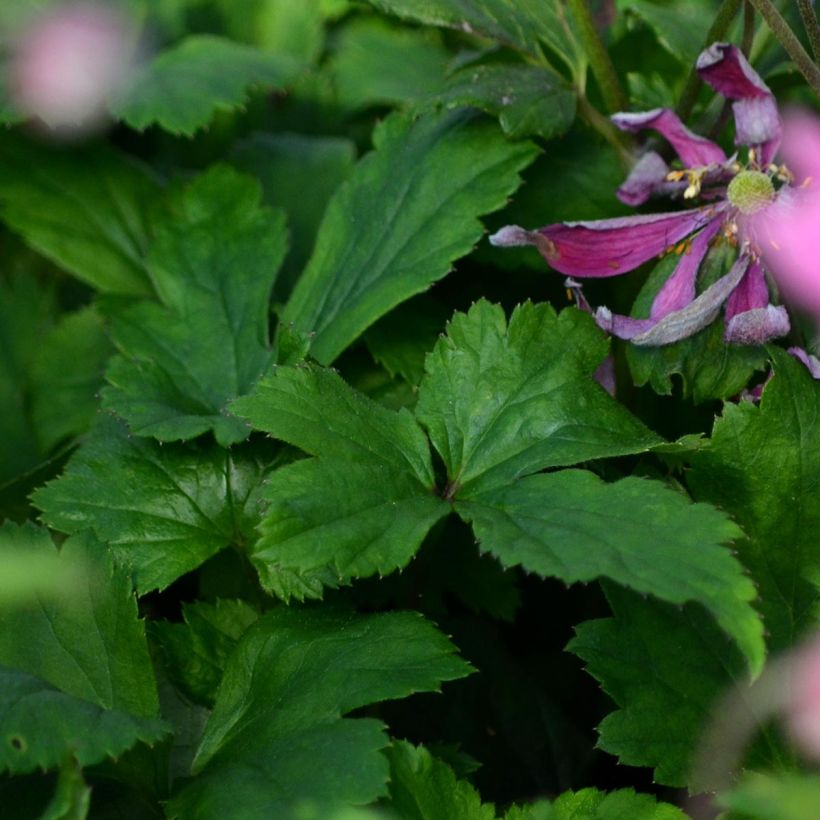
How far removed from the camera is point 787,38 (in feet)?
3.55

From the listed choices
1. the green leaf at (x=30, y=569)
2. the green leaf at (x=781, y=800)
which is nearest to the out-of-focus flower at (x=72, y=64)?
the green leaf at (x=30, y=569)

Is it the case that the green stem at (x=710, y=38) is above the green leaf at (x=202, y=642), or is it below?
above

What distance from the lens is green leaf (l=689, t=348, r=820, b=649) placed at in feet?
3.38

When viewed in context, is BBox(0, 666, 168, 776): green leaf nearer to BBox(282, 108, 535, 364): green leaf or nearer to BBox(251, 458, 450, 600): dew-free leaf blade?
BBox(251, 458, 450, 600): dew-free leaf blade

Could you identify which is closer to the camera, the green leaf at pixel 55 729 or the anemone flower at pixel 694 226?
the green leaf at pixel 55 729

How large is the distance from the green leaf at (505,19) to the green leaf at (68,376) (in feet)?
2.04

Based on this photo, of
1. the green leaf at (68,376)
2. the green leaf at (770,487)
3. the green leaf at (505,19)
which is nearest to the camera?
the green leaf at (770,487)

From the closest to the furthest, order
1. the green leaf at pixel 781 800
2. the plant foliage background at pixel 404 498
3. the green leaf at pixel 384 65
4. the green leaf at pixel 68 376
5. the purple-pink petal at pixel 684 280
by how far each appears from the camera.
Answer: the green leaf at pixel 781 800 < the plant foliage background at pixel 404 498 < the purple-pink petal at pixel 684 280 < the green leaf at pixel 68 376 < the green leaf at pixel 384 65

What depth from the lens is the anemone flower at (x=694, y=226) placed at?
1.11 meters

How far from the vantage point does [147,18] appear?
2027 mm

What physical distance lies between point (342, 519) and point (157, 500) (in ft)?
0.92

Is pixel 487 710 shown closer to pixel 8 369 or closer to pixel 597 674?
pixel 597 674

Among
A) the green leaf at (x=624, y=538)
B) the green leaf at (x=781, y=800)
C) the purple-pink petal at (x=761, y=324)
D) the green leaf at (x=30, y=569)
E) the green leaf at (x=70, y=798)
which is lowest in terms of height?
the green leaf at (x=70, y=798)

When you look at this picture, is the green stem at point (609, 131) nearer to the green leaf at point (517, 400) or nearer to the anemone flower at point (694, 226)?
the anemone flower at point (694, 226)
